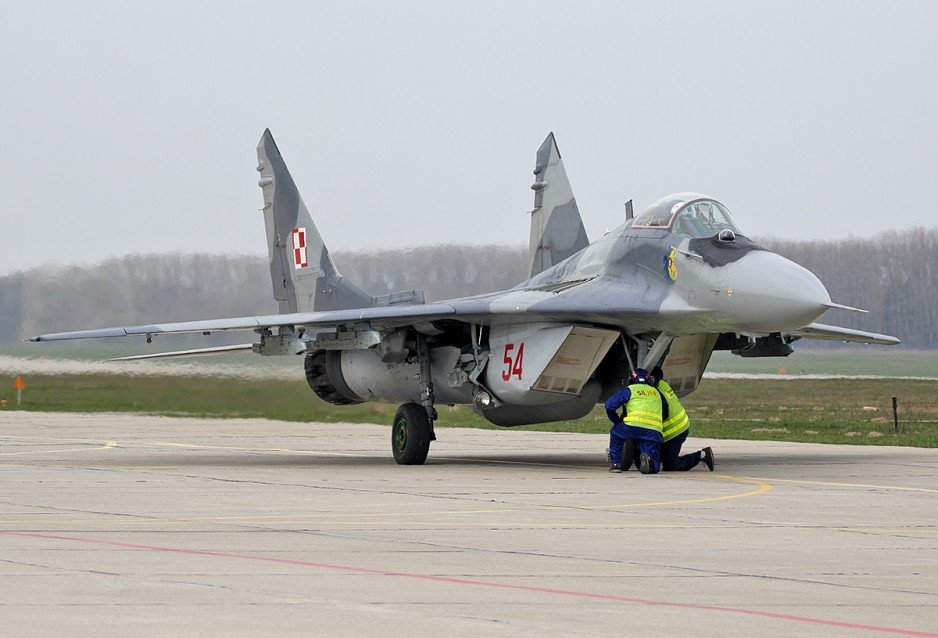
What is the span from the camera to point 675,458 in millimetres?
15164

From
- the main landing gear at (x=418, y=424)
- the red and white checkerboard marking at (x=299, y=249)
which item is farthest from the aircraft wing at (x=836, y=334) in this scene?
the red and white checkerboard marking at (x=299, y=249)

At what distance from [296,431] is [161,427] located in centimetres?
289

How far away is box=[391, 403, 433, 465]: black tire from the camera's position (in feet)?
54.7

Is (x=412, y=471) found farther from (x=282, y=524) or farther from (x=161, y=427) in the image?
(x=161, y=427)

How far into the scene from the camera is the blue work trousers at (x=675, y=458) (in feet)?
49.4

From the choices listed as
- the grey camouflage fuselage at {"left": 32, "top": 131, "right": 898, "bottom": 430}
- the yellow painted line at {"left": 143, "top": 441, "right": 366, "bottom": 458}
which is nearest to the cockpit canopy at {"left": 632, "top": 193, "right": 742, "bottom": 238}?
the grey camouflage fuselage at {"left": 32, "top": 131, "right": 898, "bottom": 430}

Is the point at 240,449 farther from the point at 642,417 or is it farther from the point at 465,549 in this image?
the point at 465,549

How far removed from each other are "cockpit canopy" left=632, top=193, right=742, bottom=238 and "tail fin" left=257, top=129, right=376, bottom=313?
6492mm

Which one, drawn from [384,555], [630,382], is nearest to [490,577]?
[384,555]

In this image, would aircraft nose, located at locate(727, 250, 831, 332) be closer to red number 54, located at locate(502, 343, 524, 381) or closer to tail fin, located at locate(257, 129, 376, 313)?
red number 54, located at locate(502, 343, 524, 381)

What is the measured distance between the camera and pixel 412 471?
1555cm

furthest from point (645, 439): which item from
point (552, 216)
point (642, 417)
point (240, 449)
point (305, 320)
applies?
point (240, 449)

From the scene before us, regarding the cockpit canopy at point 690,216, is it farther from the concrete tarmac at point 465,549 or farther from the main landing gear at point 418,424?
the main landing gear at point 418,424

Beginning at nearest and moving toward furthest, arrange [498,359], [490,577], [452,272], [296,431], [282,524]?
[490,577], [282,524], [498,359], [452,272], [296,431]
